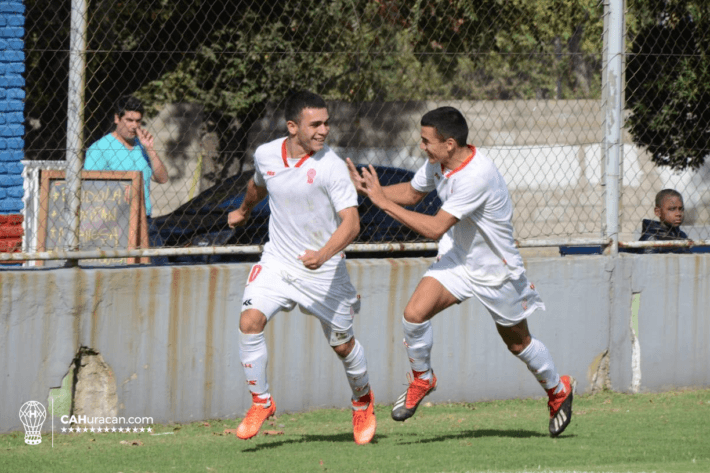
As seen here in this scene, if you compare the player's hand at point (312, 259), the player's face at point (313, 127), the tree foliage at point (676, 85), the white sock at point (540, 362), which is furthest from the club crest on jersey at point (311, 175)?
the tree foliage at point (676, 85)

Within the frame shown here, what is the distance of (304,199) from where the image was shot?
621 centimetres

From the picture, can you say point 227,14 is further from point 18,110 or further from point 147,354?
point 147,354

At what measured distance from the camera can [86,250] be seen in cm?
713

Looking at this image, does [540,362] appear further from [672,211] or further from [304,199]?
[672,211]

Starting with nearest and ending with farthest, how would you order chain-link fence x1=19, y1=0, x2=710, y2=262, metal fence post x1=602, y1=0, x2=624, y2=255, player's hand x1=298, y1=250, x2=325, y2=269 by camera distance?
player's hand x1=298, y1=250, x2=325, y2=269 → chain-link fence x1=19, y1=0, x2=710, y2=262 → metal fence post x1=602, y1=0, x2=624, y2=255

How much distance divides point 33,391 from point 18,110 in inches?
110

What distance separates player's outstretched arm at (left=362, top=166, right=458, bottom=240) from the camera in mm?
5871

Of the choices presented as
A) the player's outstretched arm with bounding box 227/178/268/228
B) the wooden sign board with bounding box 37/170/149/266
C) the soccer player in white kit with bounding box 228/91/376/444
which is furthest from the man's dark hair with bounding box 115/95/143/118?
the soccer player in white kit with bounding box 228/91/376/444

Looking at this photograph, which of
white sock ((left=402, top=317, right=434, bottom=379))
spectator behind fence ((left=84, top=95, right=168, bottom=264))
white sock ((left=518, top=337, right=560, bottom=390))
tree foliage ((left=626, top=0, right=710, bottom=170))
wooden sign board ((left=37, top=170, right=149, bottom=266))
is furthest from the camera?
tree foliage ((left=626, top=0, right=710, bottom=170))

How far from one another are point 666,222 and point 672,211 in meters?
0.11

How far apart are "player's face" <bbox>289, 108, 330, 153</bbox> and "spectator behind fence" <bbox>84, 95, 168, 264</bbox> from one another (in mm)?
2129

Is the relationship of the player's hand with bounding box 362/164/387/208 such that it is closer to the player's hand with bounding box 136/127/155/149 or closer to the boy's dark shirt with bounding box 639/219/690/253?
the player's hand with bounding box 136/127/155/149

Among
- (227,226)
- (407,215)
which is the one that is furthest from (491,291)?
(227,226)

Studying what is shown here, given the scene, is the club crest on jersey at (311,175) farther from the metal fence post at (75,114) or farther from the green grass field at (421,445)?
the metal fence post at (75,114)
